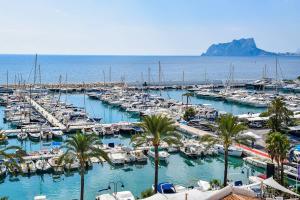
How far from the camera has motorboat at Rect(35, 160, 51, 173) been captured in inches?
1805

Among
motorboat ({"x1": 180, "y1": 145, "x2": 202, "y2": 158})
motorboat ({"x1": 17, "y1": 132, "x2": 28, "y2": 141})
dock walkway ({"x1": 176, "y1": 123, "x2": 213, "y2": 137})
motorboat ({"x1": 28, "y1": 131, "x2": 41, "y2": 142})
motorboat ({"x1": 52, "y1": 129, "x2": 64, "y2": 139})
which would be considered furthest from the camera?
dock walkway ({"x1": 176, "y1": 123, "x2": 213, "y2": 137})

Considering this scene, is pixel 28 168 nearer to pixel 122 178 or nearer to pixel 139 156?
pixel 122 178

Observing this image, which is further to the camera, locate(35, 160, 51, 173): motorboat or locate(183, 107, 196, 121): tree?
locate(183, 107, 196, 121): tree

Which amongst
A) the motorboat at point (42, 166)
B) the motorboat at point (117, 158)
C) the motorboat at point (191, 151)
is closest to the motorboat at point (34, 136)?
the motorboat at point (42, 166)

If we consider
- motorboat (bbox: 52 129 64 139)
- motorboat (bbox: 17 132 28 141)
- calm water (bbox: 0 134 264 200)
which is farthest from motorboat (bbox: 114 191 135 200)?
motorboat (bbox: 17 132 28 141)

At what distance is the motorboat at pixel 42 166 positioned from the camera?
45844 mm

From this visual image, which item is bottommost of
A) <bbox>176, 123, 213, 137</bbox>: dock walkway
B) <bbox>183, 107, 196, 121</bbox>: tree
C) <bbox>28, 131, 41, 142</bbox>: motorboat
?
<bbox>28, 131, 41, 142</bbox>: motorboat

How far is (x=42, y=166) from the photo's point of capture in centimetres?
4612

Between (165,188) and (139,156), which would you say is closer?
(165,188)

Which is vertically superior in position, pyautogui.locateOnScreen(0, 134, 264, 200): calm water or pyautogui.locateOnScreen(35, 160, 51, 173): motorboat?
pyautogui.locateOnScreen(35, 160, 51, 173): motorboat

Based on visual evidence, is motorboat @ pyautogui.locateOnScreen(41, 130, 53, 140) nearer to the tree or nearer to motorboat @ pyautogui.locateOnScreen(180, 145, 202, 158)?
motorboat @ pyautogui.locateOnScreen(180, 145, 202, 158)

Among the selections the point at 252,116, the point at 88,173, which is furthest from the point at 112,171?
the point at 252,116

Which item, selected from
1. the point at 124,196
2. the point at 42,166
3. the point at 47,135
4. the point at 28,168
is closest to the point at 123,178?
the point at 124,196

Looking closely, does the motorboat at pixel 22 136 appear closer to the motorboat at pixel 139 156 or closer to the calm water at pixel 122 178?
the calm water at pixel 122 178
